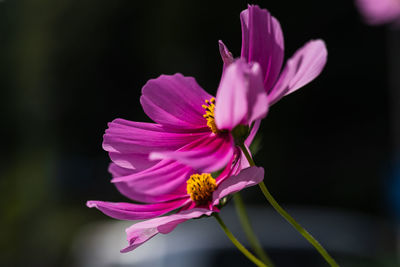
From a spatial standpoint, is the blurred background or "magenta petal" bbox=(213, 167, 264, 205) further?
the blurred background

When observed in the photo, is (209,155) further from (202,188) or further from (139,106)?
(139,106)
